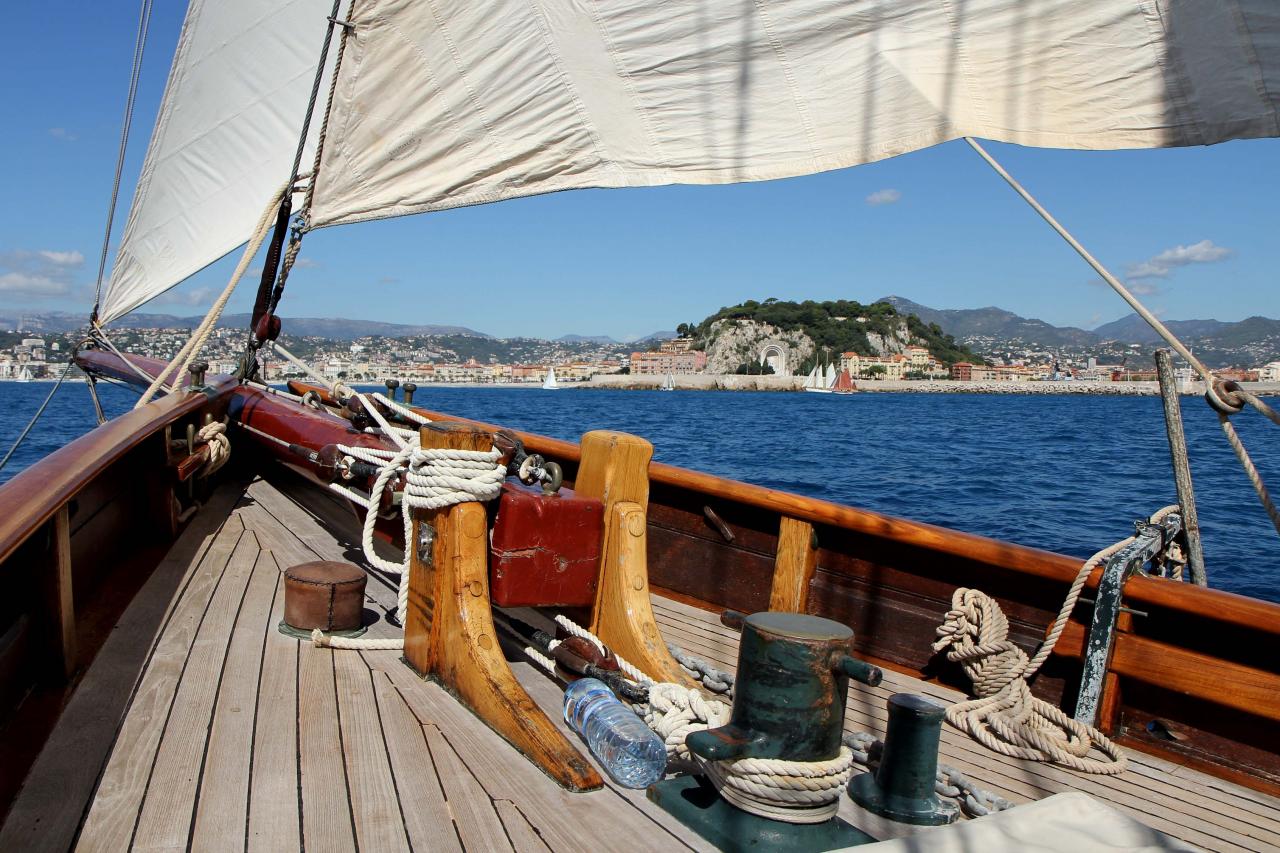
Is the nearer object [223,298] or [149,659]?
[149,659]

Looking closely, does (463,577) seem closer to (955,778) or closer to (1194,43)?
(955,778)

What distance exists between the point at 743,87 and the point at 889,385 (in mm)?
114880

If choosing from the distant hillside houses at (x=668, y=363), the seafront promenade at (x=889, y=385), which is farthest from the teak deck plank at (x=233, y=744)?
the distant hillside houses at (x=668, y=363)

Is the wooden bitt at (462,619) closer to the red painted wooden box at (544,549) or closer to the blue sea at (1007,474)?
the red painted wooden box at (544,549)

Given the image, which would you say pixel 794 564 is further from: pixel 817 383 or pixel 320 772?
pixel 817 383

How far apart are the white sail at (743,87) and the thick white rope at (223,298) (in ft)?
1.56

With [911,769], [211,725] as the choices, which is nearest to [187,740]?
[211,725]

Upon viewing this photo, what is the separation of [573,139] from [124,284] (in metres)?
4.25

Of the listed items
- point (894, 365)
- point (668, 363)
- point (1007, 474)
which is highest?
point (894, 365)

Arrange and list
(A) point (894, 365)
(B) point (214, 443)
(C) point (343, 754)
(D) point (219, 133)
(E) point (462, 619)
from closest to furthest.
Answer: (C) point (343, 754), (E) point (462, 619), (B) point (214, 443), (D) point (219, 133), (A) point (894, 365)

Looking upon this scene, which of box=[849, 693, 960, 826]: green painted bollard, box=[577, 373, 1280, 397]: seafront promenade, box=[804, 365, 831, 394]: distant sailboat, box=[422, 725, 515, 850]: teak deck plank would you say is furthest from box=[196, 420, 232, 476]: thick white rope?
box=[577, 373, 1280, 397]: seafront promenade

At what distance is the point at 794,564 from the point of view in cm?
278

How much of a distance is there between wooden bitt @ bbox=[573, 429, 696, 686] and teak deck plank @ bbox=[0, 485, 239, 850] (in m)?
1.11

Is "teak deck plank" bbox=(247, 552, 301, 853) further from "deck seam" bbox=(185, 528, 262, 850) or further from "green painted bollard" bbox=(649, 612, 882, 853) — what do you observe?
"green painted bollard" bbox=(649, 612, 882, 853)
